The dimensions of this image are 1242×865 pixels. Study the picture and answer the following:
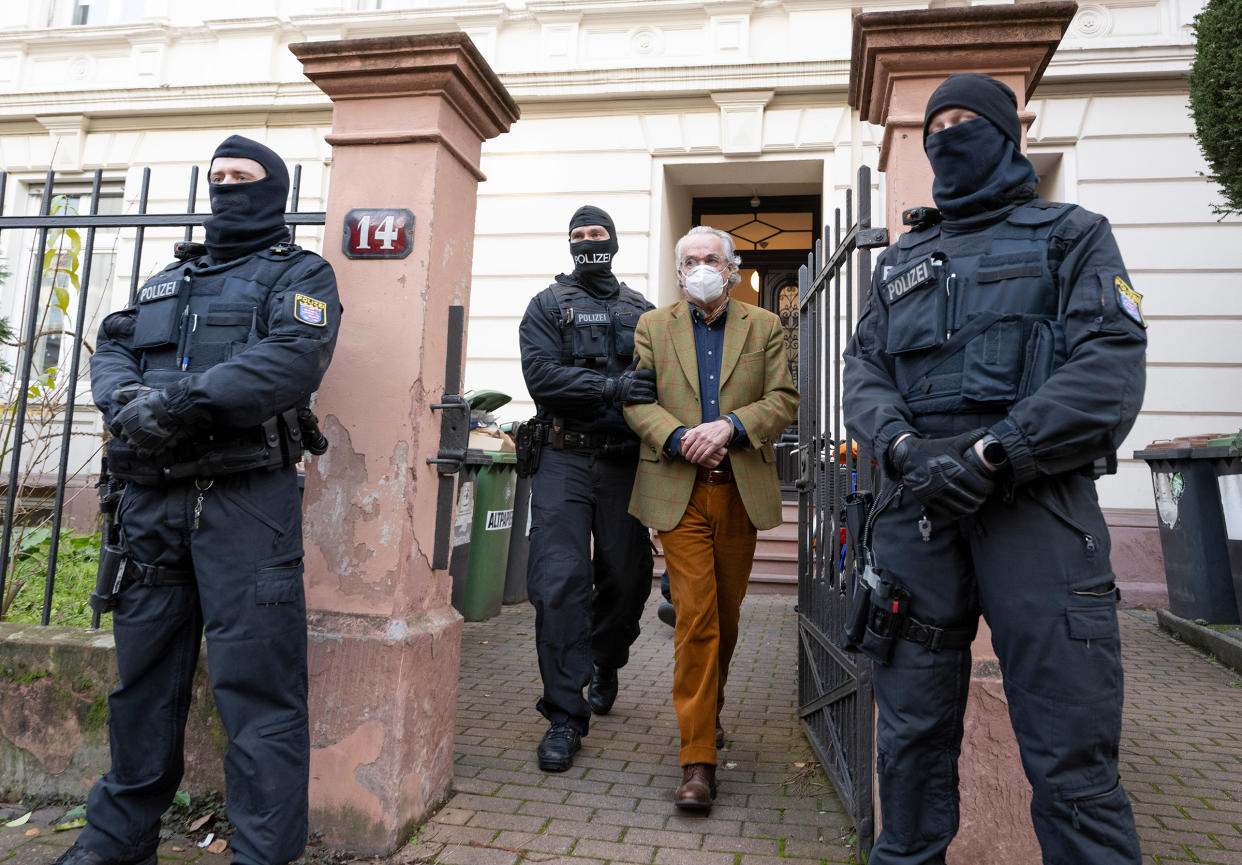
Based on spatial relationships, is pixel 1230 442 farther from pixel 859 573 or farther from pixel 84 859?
pixel 84 859

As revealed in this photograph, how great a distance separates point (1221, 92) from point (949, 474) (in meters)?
5.92

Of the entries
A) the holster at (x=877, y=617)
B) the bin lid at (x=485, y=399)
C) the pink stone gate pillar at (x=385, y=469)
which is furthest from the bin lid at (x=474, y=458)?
the bin lid at (x=485, y=399)

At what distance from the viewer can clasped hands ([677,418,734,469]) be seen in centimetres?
309

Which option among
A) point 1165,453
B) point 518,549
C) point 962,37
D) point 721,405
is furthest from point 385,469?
point 1165,453

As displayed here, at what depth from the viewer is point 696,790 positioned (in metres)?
2.91

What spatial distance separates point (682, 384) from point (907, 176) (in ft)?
3.81

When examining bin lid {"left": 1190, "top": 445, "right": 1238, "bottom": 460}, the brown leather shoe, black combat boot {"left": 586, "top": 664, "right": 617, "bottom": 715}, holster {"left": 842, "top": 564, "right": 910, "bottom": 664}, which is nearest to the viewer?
holster {"left": 842, "top": 564, "right": 910, "bottom": 664}

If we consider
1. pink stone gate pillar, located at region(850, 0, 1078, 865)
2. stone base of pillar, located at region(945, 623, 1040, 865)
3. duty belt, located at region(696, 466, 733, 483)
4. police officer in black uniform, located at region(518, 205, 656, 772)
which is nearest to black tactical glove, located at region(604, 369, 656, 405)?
police officer in black uniform, located at region(518, 205, 656, 772)

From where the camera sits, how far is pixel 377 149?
9.73 ft

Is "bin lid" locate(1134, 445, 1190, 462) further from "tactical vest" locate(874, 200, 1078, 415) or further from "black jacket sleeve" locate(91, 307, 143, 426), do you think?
"black jacket sleeve" locate(91, 307, 143, 426)

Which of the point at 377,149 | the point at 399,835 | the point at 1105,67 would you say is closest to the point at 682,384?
the point at 377,149

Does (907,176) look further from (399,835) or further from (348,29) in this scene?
(348,29)

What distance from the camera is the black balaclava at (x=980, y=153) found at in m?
2.11

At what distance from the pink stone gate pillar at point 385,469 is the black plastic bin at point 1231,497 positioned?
5363 millimetres
